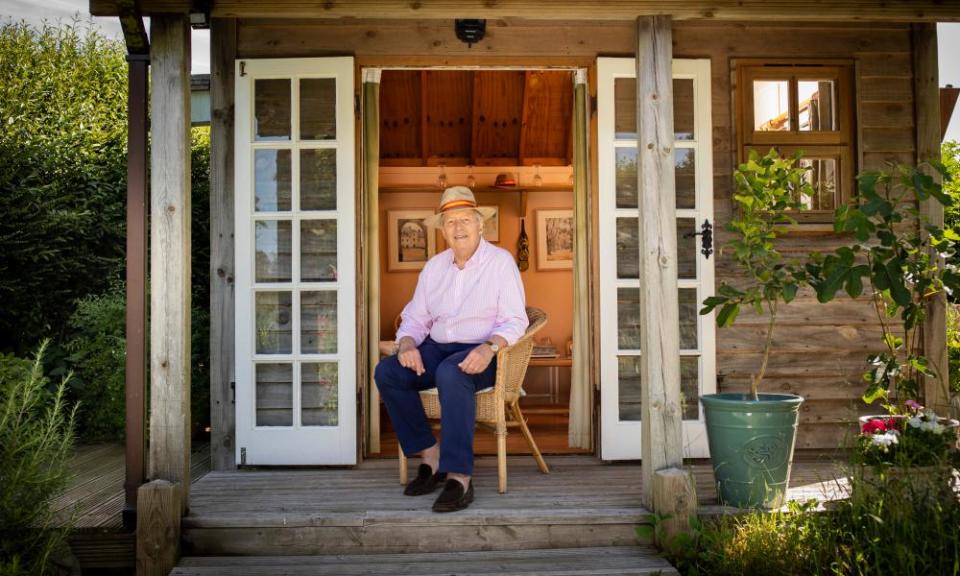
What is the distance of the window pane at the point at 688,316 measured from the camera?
14.7 feet

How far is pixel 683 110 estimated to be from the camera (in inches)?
178

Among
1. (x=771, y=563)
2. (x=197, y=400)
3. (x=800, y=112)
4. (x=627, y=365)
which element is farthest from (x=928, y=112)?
(x=197, y=400)

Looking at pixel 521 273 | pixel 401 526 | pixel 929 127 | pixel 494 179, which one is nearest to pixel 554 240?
pixel 521 273

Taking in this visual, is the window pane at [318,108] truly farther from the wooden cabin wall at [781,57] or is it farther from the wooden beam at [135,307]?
the wooden beam at [135,307]

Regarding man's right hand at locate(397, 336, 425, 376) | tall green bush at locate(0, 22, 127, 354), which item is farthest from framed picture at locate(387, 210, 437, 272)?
man's right hand at locate(397, 336, 425, 376)

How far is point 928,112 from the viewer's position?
15.1ft

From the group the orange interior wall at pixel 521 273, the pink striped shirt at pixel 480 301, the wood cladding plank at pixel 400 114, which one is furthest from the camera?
the orange interior wall at pixel 521 273

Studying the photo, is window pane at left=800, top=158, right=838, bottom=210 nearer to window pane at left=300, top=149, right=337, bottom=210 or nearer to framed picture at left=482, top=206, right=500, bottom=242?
window pane at left=300, top=149, right=337, bottom=210

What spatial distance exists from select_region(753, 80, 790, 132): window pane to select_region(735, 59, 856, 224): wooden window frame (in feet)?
0.07

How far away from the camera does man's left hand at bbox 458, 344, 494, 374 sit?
359 cm

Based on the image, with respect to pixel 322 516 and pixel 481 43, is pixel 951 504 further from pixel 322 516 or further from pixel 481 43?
pixel 481 43

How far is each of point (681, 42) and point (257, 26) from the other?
88.4 inches

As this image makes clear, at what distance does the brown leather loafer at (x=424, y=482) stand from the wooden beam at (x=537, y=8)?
1946 mm

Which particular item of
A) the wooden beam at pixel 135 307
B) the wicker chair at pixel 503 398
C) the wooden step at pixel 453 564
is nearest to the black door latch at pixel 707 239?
the wicker chair at pixel 503 398
